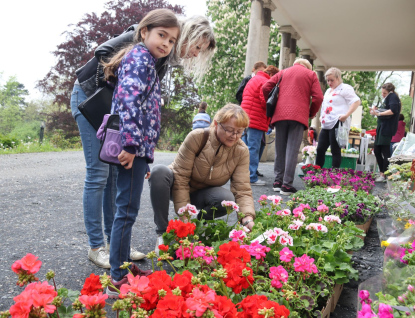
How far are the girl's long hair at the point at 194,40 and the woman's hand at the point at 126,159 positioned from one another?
68 cm

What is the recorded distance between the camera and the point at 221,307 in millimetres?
1021

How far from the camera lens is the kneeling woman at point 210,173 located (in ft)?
8.44

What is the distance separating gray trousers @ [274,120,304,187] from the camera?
497 cm

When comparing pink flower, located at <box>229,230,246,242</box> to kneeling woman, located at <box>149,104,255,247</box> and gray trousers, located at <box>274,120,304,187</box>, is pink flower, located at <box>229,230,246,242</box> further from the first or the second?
gray trousers, located at <box>274,120,304,187</box>

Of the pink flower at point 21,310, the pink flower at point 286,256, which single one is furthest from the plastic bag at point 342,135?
the pink flower at point 21,310

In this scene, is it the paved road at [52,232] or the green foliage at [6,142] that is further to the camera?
the green foliage at [6,142]

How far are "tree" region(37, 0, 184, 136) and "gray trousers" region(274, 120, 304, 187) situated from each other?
15.7m

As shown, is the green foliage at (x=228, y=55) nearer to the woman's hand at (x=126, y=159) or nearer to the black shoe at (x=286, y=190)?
the black shoe at (x=286, y=190)

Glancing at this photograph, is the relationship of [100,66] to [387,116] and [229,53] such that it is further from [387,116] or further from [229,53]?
[229,53]

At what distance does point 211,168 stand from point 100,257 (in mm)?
997

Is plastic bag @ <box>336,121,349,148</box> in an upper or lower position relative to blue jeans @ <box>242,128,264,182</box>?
upper

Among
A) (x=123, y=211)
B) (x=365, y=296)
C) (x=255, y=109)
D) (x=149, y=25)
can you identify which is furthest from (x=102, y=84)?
(x=255, y=109)

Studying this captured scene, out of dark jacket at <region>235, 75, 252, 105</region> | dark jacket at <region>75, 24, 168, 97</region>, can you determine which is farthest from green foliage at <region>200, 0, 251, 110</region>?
dark jacket at <region>75, 24, 168, 97</region>

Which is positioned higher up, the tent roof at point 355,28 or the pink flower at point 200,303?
the tent roof at point 355,28
